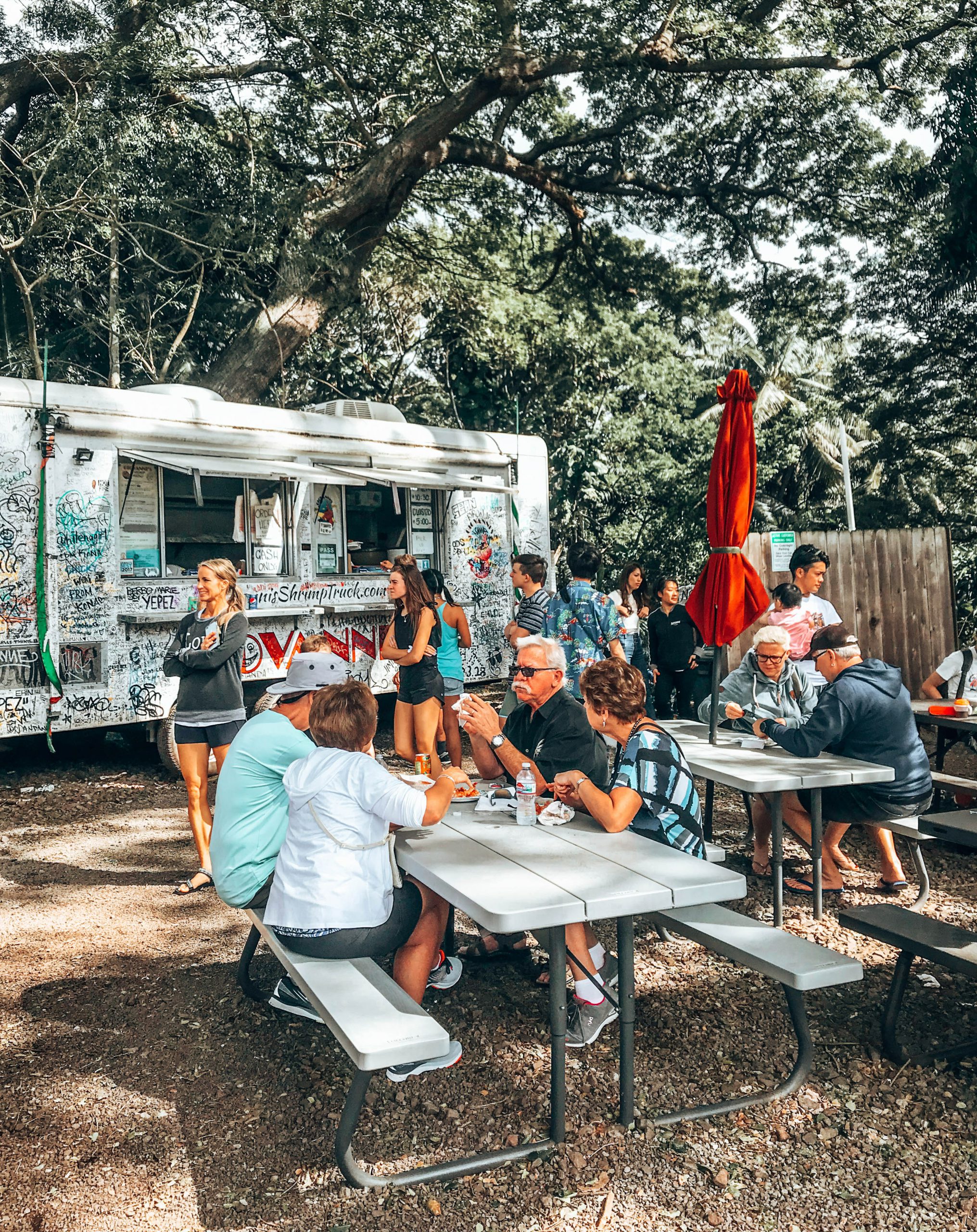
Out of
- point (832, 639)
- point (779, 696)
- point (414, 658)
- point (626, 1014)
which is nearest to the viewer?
point (626, 1014)

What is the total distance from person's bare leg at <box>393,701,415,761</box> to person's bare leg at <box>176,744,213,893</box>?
1428 millimetres

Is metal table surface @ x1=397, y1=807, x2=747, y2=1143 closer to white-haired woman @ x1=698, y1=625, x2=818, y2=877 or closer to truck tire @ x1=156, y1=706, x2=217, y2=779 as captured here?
white-haired woman @ x1=698, y1=625, x2=818, y2=877

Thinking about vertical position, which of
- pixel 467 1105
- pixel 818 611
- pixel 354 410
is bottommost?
pixel 467 1105

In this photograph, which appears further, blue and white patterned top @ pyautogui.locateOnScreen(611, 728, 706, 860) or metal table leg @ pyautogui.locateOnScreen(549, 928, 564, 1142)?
blue and white patterned top @ pyautogui.locateOnScreen(611, 728, 706, 860)

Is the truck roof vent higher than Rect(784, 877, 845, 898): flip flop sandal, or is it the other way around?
the truck roof vent

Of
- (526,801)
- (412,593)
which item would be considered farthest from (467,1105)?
(412,593)

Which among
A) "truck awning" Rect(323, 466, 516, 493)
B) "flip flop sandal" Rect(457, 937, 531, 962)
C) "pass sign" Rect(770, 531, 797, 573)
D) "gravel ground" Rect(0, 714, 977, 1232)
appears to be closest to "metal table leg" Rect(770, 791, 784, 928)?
"gravel ground" Rect(0, 714, 977, 1232)

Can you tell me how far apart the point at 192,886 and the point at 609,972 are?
245cm

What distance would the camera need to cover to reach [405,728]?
641cm

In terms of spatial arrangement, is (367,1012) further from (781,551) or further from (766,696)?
(781,551)

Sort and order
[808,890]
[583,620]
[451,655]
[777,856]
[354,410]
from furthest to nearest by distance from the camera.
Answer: [354,410] < [451,655] < [583,620] < [808,890] < [777,856]

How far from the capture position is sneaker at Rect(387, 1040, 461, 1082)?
3.22 meters

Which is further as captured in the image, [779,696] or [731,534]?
[779,696]

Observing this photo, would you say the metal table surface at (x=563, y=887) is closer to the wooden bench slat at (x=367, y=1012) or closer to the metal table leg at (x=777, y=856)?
the wooden bench slat at (x=367, y=1012)
